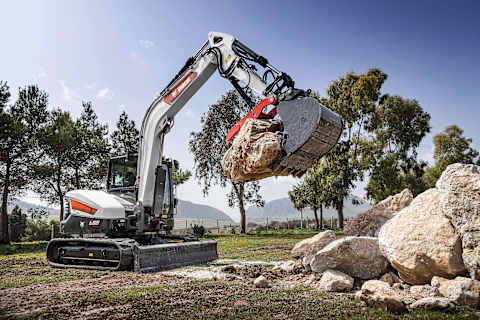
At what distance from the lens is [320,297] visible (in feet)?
16.1

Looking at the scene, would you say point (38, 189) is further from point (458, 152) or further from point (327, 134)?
point (458, 152)

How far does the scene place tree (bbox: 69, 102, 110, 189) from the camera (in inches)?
865

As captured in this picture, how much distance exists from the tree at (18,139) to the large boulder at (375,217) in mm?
18034

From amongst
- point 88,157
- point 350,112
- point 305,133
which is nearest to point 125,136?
point 88,157

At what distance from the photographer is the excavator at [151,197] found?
255 inches

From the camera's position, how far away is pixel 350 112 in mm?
21812

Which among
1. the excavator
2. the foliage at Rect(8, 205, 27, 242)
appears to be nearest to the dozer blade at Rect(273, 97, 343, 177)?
the excavator

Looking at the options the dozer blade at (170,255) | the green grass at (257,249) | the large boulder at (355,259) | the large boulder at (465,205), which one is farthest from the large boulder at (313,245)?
the large boulder at (465,205)

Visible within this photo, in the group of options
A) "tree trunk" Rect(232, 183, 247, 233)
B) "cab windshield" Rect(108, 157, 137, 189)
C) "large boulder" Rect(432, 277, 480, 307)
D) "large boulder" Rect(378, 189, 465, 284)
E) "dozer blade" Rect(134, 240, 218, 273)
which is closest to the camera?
"large boulder" Rect(432, 277, 480, 307)

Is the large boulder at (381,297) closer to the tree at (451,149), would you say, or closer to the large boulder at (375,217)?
the large boulder at (375,217)

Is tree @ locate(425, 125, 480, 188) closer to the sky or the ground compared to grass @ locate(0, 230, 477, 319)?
closer to the sky

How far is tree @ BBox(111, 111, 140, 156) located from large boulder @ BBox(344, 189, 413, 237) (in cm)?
1969

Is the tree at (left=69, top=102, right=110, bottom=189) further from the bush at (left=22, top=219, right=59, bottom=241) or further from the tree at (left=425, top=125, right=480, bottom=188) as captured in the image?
the tree at (left=425, top=125, right=480, bottom=188)

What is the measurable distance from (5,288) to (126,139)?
20637mm
